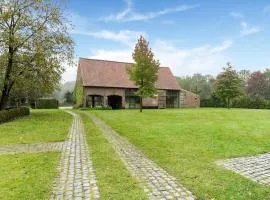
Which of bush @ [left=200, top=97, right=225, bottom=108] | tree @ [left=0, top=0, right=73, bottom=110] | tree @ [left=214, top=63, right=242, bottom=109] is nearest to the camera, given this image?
tree @ [left=0, top=0, right=73, bottom=110]

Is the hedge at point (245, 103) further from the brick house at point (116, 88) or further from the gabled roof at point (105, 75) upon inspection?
the gabled roof at point (105, 75)

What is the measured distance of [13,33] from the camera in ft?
68.0

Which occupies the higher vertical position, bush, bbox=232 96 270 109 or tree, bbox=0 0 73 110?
tree, bbox=0 0 73 110

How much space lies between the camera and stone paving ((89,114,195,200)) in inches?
198

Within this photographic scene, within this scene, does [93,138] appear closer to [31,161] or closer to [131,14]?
[31,161]

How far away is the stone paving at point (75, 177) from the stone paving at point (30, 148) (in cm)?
66

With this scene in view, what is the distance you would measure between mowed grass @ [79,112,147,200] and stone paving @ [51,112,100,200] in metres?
0.16

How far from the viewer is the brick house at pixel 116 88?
3884 centimetres

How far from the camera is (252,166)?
7.14m

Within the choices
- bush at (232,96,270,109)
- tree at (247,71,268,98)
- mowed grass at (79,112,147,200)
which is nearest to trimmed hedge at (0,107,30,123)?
mowed grass at (79,112,147,200)

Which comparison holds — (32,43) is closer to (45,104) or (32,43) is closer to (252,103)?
(45,104)

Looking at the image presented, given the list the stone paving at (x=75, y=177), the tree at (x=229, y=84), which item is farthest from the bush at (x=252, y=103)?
the stone paving at (x=75, y=177)

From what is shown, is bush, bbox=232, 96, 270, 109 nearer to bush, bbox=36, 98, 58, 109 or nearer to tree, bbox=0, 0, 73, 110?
bush, bbox=36, 98, 58, 109

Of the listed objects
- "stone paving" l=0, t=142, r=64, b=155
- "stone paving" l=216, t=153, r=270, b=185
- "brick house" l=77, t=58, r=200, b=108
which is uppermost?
"brick house" l=77, t=58, r=200, b=108
